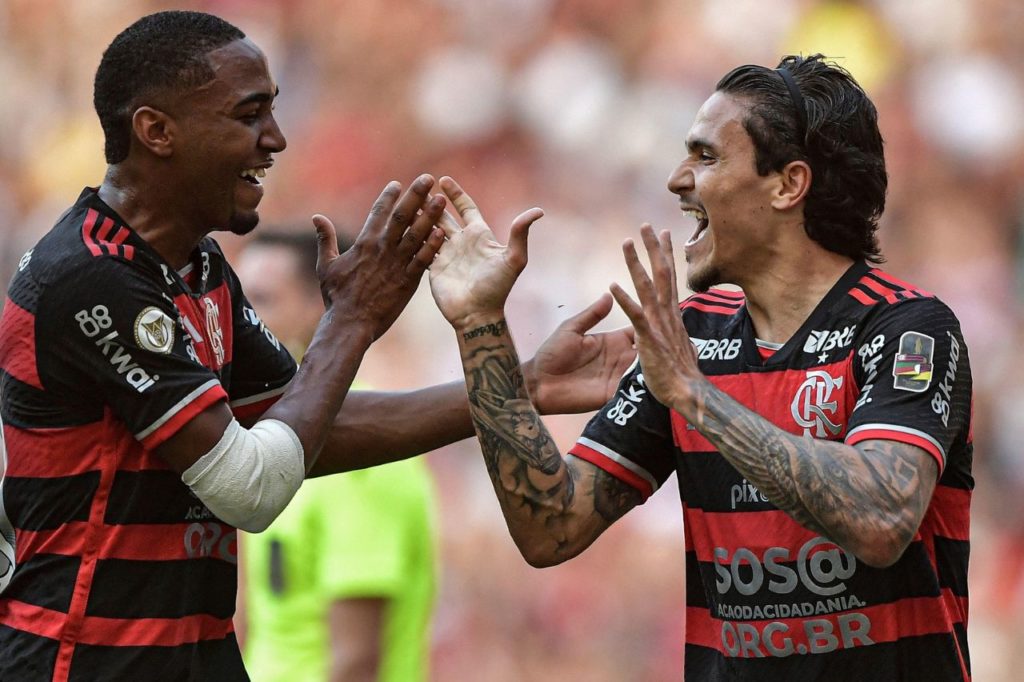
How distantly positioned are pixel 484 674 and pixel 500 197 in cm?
246

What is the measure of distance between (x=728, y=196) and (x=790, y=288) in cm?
27

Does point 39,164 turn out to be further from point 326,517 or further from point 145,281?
point 145,281

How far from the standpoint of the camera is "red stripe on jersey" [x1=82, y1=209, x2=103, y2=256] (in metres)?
3.14

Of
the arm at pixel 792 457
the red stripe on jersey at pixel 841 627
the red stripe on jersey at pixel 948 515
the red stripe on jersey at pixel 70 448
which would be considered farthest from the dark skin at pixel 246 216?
the red stripe on jersey at pixel 948 515

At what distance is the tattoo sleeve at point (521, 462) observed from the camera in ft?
11.0

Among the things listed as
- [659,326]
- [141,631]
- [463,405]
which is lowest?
[141,631]

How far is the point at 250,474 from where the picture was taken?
3.14m

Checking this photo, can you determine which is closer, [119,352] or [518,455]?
[119,352]

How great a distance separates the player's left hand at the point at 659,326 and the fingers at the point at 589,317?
27.2 inches

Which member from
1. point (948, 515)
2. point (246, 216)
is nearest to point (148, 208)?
point (246, 216)

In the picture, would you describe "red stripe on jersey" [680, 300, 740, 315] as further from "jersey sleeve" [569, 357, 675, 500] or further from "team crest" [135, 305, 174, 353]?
"team crest" [135, 305, 174, 353]

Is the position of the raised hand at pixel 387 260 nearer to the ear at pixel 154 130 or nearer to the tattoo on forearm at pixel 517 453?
→ the tattoo on forearm at pixel 517 453

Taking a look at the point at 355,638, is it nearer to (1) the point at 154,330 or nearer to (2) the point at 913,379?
(1) the point at 154,330

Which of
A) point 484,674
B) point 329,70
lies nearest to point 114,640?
point 484,674
